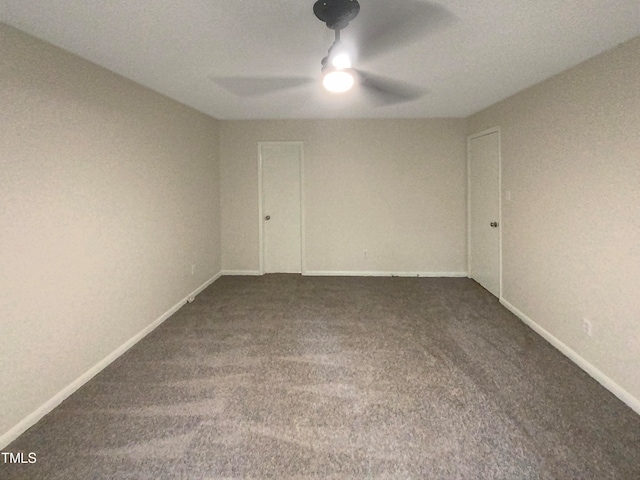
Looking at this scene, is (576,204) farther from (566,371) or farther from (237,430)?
(237,430)

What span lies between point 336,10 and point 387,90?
1.78 m

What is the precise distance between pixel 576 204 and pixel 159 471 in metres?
3.16

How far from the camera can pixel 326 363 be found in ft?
8.61

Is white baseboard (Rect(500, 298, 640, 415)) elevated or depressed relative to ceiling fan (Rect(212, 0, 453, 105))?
depressed

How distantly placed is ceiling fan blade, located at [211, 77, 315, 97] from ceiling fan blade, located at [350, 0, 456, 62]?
0.91m

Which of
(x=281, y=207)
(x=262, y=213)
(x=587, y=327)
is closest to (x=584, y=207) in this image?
(x=587, y=327)

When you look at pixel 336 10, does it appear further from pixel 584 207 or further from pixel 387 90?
pixel 584 207

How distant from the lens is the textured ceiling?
1.73 meters

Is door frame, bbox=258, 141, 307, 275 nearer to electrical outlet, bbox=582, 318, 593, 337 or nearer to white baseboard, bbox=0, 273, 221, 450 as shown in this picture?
A: white baseboard, bbox=0, 273, 221, 450

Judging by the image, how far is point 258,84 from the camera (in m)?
3.05

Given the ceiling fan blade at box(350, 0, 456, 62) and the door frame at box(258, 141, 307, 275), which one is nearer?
the ceiling fan blade at box(350, 0, 456, 62)

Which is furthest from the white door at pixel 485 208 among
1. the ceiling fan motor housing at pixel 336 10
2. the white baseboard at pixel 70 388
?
the white baseboard at pixel 70 388

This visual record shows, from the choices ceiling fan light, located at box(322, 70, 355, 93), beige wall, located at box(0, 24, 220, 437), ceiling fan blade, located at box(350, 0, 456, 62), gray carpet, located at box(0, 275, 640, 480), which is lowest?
gray carpet, located at box(0, 275, 640, 480)

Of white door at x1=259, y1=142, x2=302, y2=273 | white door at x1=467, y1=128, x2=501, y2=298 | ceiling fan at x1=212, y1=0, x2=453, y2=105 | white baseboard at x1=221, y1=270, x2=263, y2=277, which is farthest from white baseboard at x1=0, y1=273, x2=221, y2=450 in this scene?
white door at x1=467, y1=128, x2=501, y2=298
